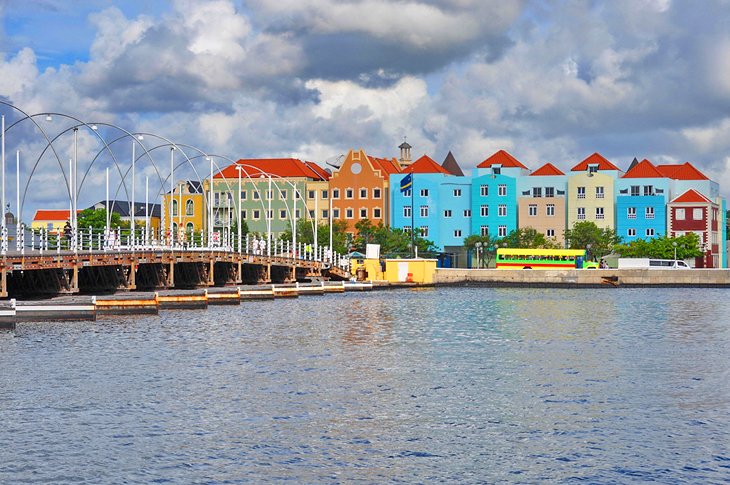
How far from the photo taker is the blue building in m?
158

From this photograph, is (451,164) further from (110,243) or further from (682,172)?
(110,243)

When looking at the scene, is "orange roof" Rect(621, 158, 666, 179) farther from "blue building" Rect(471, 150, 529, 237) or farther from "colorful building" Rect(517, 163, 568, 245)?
"blue building" Rect(471, 150, 529, 237)

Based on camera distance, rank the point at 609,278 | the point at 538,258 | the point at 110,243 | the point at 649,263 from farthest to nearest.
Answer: the point at 538,258 < the point at 649,263 < the point at 609,278 < the point at 110,243

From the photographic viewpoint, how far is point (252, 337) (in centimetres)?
5394

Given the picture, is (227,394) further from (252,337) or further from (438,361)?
(252,337)

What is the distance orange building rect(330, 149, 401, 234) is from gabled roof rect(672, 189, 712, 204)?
4124 cm

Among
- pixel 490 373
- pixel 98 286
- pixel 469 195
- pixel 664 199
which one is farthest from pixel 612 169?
pixel 490 373

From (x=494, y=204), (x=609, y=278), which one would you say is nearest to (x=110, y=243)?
(x=609, y=278)

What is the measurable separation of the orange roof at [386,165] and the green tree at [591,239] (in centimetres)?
3123

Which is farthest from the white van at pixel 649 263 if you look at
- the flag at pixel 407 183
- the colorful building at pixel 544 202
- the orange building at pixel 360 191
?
the orange building at pixel 360 191

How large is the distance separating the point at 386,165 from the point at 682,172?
1719 inches

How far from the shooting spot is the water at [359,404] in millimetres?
24672

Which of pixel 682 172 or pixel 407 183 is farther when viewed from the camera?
pixel 682 172

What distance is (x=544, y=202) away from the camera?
6245 inches
